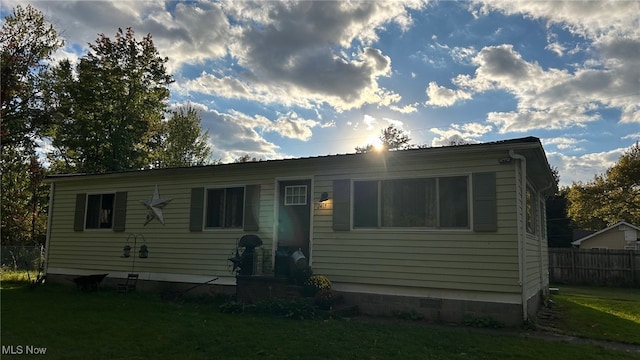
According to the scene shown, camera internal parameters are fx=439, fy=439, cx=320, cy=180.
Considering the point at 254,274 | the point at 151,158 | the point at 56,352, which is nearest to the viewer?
the point at 56,352

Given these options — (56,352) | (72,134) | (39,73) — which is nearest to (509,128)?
(56,352)

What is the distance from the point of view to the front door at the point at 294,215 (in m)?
9.11

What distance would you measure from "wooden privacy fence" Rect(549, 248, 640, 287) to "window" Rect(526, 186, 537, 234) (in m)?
10.1

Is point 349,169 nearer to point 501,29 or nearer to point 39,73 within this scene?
point 501,29

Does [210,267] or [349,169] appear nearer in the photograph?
[349,169]

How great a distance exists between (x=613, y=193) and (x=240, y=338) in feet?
102

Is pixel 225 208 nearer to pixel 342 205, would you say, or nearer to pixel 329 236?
pixel 329 236

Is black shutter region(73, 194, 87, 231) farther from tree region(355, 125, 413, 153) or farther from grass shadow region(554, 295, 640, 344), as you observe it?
tree region(355, 125, 413, 153)

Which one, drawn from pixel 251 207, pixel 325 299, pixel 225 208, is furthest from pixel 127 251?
pixel 325 299

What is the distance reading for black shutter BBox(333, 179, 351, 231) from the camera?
857 cm

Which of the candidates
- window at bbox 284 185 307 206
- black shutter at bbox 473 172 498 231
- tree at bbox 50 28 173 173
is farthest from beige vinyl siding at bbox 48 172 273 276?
tree at bbox 50 28 173 173

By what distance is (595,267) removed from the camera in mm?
17641

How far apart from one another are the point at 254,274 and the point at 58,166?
847 inches

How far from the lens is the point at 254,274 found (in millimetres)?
9242
